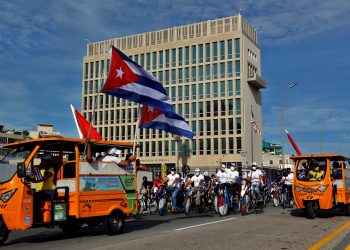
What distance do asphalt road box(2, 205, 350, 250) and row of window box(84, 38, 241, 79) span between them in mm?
63478

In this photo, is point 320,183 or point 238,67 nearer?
point 320,183

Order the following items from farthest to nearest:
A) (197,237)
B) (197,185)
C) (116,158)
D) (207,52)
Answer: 1. (207,52)
2. (197,185)
3. (116,158)
4. (197,237)

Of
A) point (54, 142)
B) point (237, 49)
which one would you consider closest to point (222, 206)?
point (54, 142)

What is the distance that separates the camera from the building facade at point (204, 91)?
243 ft

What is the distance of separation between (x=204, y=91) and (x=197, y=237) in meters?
68.0

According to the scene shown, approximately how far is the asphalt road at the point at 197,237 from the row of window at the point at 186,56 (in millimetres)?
63478

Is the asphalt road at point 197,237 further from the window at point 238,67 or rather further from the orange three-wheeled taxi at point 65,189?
the window at point 238,67

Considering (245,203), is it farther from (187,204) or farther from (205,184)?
(205,184)

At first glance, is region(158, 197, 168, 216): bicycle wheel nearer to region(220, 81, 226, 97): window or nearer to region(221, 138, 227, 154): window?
region(221, 138, 227, 154): window

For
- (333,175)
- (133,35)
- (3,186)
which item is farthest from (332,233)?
(133,35)

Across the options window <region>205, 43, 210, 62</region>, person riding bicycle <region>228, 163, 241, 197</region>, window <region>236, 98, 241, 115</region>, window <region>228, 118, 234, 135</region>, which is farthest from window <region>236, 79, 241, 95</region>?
person riding bicycle <region>228, 163, 241, 197</region>

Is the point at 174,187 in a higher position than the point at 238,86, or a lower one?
lower

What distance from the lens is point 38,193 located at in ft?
31.7

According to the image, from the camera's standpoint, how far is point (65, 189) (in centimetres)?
991
